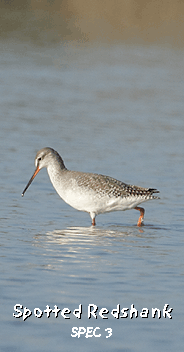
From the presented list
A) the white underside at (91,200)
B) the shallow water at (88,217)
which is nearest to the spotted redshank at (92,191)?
the white underside at (91,200)

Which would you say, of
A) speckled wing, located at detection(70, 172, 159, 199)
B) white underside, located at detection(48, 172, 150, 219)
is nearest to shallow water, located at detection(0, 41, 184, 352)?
white underside, located at detection(48, 172, 150, 219)

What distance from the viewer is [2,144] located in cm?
1792

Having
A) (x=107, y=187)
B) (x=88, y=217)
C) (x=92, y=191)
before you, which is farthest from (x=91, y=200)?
(x=88, y=217)

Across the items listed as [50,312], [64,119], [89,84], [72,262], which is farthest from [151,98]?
[50,312]

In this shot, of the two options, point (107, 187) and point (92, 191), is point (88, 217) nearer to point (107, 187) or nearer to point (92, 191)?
point (107, 187)

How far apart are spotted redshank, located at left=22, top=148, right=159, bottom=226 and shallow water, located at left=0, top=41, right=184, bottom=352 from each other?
1.12ft

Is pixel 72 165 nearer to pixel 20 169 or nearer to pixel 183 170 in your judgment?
pixel 20 169

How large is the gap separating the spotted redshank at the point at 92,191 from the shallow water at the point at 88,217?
0.34 m

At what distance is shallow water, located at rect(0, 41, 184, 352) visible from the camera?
7027 millimetres

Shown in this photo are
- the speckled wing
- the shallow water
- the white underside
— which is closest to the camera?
the shallow water

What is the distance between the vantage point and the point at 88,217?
41.7 feet

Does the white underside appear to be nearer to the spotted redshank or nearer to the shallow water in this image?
the spotted redshank

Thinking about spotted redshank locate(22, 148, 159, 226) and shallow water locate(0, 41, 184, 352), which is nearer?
shallow water locate(0, 41, 184, 352)

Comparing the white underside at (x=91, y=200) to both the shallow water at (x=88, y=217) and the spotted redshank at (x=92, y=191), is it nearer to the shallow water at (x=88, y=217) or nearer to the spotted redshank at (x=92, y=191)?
→ the spotted redshank at (x=92, y=191)
